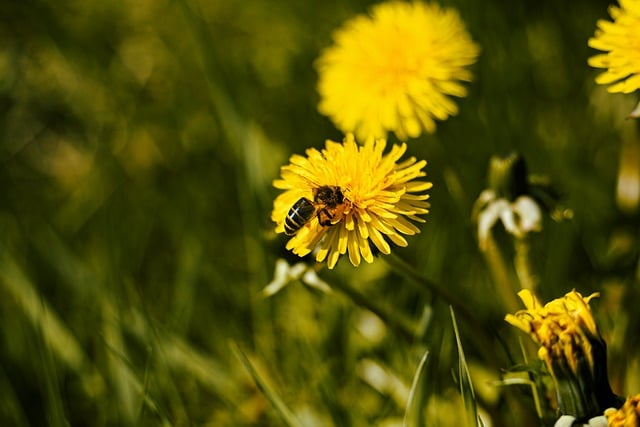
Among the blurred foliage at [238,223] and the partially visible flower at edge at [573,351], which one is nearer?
the partially visible flower at edge at [573,351]

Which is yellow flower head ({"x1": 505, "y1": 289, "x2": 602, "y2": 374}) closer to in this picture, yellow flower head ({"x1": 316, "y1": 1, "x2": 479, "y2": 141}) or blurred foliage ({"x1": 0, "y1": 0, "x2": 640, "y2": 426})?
blurred foliage ({"x1": 0, "y1": 0, "x2": 640, "y2": 426})

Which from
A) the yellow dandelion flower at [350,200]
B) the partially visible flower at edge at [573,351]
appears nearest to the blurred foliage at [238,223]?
the yellow dandelion flower at [350,200]

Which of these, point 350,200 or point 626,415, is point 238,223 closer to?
point 350,200

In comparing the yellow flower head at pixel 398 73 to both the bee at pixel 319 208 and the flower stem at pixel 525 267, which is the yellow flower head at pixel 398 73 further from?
the bee at pixel 319 208

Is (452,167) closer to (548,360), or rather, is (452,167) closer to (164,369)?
(548,360)

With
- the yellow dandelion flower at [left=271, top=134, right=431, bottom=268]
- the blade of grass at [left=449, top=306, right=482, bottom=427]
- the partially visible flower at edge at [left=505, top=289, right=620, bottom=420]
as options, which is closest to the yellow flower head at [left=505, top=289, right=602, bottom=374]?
the partially visible flower at edge at [left=505, top=289, right=620, bottom=420]

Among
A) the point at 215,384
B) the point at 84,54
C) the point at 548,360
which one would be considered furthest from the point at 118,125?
the point at 548,360
